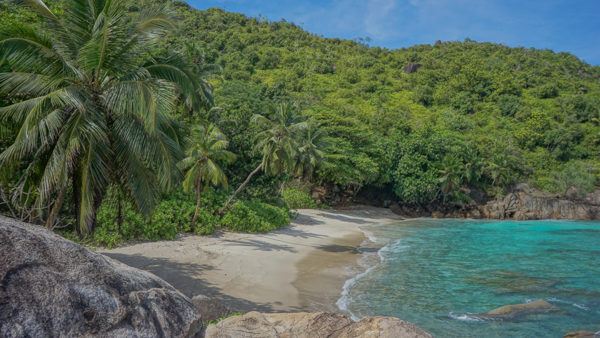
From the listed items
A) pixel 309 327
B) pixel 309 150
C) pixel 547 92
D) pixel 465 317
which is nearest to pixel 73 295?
pixel 309 327

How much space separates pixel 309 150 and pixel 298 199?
6.62 metres

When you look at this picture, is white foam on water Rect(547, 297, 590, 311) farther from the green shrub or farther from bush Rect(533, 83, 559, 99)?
bush Rect(533, 83, 559, 99)

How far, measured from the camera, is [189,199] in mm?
26344

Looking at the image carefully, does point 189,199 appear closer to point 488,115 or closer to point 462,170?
point 462,170

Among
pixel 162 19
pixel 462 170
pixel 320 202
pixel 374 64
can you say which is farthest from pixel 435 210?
pixel 162 19

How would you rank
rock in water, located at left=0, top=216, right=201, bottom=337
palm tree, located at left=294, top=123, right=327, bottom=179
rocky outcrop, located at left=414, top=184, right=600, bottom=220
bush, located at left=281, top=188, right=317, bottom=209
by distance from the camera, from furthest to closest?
rocky outcrop, located at left=414, top=184, right=600, bottom=220
bush, located at left=281, top=188, right=317, bottom=209
palm tree, located at left=294, top=123, right=327, bottom=179
rock in water, located at left=0, top=216, right=201, bottom=337

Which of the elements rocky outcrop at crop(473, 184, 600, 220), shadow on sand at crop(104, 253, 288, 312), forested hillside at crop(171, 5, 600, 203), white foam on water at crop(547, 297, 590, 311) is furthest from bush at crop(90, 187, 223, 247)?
rocky outcrop at crop(473, 184, 600, 220)

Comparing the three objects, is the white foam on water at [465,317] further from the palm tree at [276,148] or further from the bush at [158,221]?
the palm tree at [276,148]

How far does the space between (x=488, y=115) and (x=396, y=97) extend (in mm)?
15679

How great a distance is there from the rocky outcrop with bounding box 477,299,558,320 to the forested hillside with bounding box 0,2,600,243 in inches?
680

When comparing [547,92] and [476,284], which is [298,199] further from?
[547,92]

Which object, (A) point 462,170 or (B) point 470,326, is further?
(A) point 462,170

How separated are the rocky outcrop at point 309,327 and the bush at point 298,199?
124 ft

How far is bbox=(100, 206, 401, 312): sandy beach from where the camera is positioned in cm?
1412
